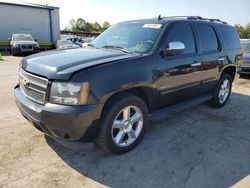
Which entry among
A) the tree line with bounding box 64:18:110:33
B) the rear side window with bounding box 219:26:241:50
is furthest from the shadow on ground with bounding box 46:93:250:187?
the tree line with bounding box 64:18:110:33

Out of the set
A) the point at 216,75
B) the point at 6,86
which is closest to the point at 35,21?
the point at 6,86

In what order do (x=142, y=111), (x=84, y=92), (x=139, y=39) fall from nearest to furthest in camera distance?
1. (x=84, y=92)
2. (x=142, y=111)
3. (x=139, y=39)

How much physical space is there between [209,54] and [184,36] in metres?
0.86

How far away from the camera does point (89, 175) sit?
3.03 m

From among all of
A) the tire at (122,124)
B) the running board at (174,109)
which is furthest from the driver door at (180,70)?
the tire at (122,124)

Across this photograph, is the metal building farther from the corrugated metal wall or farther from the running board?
the running board

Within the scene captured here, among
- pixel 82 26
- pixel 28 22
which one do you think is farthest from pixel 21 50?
pixel 82 26

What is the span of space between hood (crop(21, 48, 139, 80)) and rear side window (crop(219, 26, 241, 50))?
302 centimetres

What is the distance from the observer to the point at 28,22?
26297mm

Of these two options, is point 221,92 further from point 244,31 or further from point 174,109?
point 244,31

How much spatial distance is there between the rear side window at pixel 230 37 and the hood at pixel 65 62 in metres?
3.02

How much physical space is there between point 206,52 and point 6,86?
5.79 m

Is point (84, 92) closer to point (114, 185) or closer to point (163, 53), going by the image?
point (114, 185)

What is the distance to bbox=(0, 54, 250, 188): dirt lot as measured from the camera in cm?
295
